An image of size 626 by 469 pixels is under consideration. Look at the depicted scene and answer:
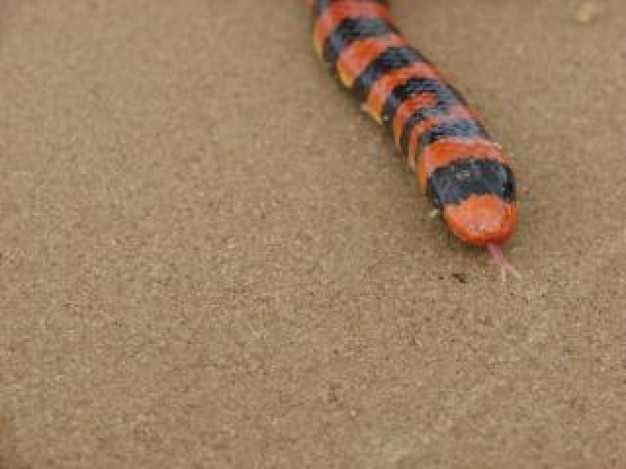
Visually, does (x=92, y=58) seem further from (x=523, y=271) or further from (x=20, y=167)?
(x=523, y=271)

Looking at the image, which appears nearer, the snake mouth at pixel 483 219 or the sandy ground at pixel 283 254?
the sandy ground at pixel 283 254

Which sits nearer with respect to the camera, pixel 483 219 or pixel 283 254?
pixel 483 219

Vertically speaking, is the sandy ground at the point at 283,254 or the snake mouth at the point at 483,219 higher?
the snake mouth at the point at 483,219

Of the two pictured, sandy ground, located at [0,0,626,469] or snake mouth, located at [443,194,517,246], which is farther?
snake mouth, located at [443,194,517,246]

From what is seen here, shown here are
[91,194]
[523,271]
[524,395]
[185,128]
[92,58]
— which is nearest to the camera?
[524,395]

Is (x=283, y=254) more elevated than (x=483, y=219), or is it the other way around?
(x=483, y=219)

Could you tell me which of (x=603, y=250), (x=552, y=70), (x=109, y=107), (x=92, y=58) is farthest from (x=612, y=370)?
(x=92, y=58)

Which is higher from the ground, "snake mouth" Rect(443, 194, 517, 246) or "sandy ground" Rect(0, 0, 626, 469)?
"snake mouth" Rect(443, 194, 517, 246)

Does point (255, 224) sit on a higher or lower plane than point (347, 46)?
lower
